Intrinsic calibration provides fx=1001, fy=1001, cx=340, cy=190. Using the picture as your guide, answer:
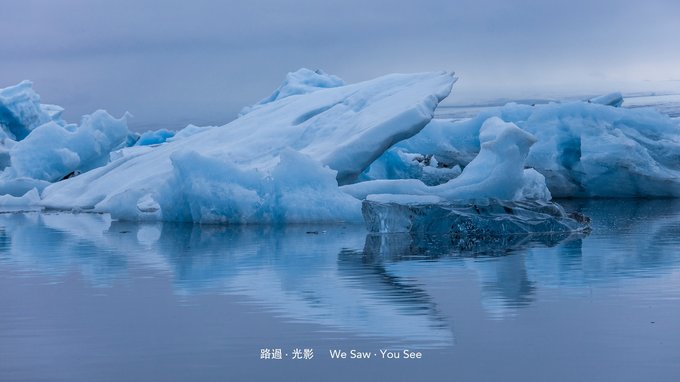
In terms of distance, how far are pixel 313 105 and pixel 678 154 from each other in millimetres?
6676

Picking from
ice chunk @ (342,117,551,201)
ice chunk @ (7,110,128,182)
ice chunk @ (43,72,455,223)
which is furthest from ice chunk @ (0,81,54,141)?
ice chunk @ (342,117,551,201)

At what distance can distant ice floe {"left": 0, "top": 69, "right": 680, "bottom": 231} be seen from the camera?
1141cm

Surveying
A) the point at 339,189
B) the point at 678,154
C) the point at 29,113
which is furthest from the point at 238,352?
the point at 29,113

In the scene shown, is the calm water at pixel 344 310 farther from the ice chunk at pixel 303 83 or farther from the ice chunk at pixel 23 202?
the ice chunk at pixel 303 83

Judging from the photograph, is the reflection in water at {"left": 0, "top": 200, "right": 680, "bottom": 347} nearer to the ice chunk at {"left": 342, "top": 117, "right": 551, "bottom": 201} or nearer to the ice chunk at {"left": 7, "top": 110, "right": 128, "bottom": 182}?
the ice chunk at {"left": 342, "top": 117, "right": 551, "bottom": 201}

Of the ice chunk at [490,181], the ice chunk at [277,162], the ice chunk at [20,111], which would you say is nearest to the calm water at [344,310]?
the ice chunk at [277,162]

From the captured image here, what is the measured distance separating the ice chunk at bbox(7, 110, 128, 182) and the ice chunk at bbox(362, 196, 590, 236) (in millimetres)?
11621

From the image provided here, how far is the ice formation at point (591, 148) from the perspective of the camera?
16.6 meters

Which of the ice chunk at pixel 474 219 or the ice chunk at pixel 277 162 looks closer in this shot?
the ice chunk at pixel 474 219

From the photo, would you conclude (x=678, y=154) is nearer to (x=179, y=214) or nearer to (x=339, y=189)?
(x=339, y=189)

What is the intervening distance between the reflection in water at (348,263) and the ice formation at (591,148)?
501 centimetres

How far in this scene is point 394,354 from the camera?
3.90 meters

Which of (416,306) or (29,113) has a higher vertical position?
(29,113)

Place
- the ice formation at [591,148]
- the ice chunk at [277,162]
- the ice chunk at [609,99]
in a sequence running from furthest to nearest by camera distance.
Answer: the ice chunk at [609,99], the ice formation at [591,148], the ice chunk at [277,162]
